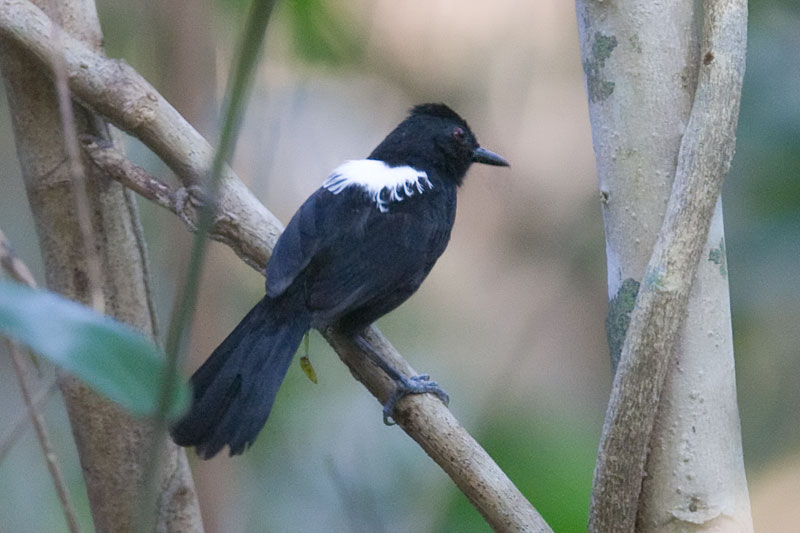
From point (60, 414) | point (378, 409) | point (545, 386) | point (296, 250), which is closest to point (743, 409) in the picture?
point (545, 386)

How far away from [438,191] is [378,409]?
1.25m

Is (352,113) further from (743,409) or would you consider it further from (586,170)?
(743,409)

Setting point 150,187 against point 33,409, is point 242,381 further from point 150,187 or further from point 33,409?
point 33,409

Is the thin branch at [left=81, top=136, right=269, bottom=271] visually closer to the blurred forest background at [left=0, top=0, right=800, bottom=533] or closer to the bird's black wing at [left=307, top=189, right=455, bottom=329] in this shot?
the blurred forest background at [left=0, top=0, right=800, bottom=533]

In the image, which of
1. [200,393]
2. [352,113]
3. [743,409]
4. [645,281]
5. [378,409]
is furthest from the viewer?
[352,113]

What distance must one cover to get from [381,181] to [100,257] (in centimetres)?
78

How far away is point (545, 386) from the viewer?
12.6 ft

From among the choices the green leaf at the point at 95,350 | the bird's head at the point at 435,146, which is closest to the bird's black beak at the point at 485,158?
the bird's head at the point at 435,146

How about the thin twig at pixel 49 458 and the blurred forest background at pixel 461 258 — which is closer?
the thin twig at pixel 49 458

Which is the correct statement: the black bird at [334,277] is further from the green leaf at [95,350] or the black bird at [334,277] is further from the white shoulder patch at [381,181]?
the green leaf at [95,350]

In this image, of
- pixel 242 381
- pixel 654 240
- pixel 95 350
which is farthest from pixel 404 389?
pixel 95 350

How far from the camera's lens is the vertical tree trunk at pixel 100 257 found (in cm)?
203

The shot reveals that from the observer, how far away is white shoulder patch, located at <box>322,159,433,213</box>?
2.39m

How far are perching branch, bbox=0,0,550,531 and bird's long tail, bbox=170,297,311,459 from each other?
17 cm
